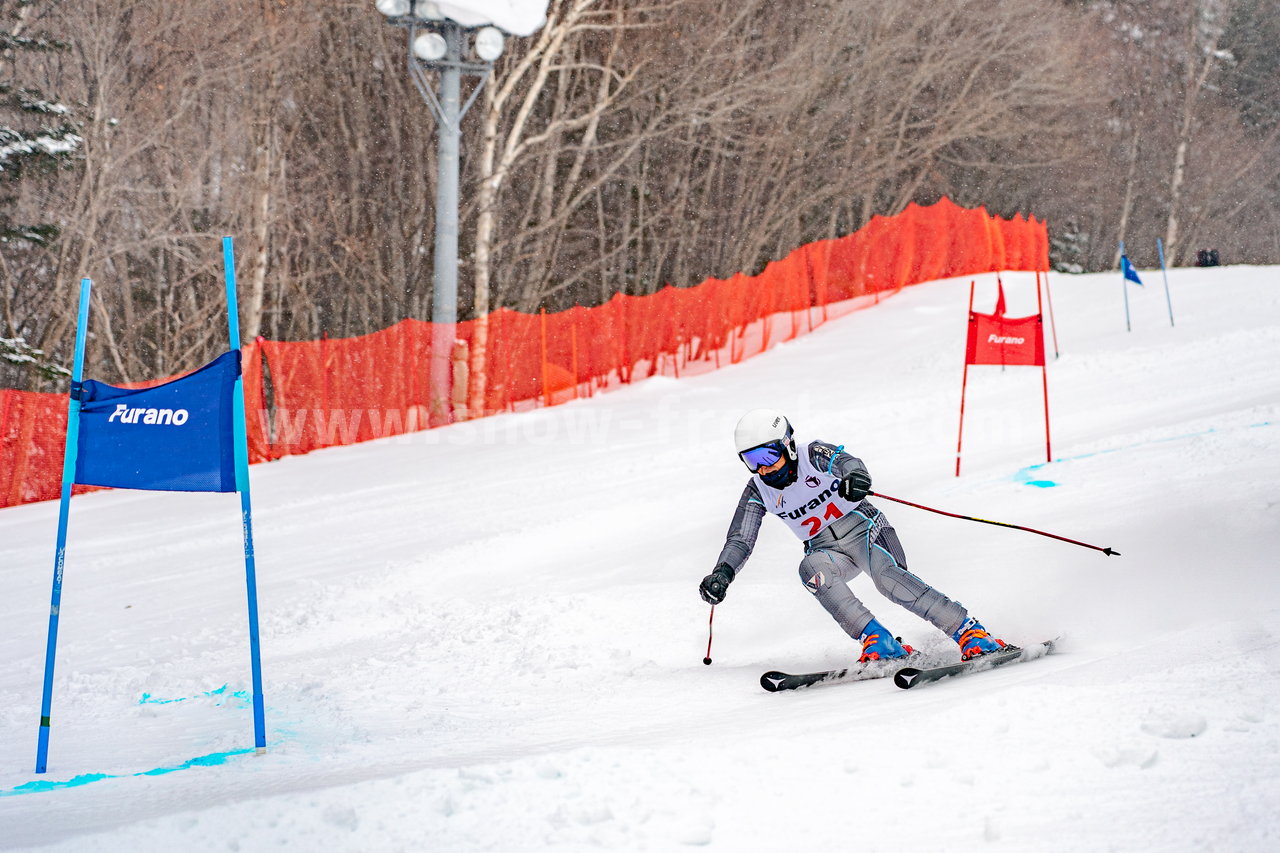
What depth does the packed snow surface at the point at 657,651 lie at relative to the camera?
12.4 feet

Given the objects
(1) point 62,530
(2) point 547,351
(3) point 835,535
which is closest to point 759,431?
(3) point 835,535

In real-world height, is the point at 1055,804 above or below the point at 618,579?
above

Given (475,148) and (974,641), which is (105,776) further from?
(475,148)

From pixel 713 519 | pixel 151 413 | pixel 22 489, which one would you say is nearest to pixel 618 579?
pixel 713 519

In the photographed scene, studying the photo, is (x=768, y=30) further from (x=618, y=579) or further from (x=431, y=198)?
(x=618, y=579)

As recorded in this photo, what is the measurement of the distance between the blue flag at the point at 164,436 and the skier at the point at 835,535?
2.38 meters

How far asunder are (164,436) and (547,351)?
13.2 m

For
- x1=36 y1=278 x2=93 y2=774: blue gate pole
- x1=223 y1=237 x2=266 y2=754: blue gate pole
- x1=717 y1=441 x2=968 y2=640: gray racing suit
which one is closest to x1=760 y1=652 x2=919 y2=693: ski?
x1=717 y1=441 x2=968 y2=640: gray racing suit

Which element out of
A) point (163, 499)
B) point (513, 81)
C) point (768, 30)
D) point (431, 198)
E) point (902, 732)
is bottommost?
point (163, 499)

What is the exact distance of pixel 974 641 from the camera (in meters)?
5.59

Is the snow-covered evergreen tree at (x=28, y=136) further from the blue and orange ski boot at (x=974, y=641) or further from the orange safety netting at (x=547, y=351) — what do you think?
the blue and orange ski boot at (x=974, y=641)

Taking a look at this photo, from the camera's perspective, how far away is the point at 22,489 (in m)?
13.9

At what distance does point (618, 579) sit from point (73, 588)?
Result: 454cm

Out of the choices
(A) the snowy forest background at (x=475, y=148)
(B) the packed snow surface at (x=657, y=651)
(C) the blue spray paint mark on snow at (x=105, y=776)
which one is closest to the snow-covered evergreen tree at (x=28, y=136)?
(A) the snowy forest background at (x=475, y=148)
